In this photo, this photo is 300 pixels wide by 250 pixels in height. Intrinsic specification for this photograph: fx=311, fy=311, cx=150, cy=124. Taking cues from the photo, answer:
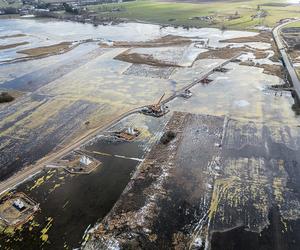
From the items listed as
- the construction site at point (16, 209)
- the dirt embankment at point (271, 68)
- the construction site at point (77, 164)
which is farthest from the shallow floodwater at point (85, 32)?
the construction site at point (16, 209)

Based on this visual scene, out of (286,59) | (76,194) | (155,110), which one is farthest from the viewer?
(286,59)

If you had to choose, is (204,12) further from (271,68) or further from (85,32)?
(271,68)

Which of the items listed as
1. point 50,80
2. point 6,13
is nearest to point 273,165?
point 50,80

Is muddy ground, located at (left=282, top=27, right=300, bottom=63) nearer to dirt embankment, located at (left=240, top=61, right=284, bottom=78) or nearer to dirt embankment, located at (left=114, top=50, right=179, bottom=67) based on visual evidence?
dirt embankment, located at (left=240, top=61, right=284, bottom=78)

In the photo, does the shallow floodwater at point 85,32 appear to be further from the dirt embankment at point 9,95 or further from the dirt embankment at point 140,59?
the dirt embankment at point 9,95

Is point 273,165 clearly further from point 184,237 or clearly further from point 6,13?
point 6,13

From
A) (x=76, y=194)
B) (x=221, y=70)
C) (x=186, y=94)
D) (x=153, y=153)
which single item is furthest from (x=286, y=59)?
(x=76, y=194)
